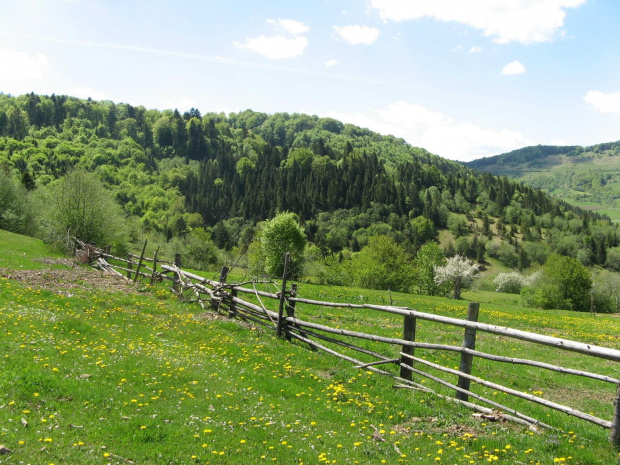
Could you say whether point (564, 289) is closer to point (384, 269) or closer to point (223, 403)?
point (384, 269)

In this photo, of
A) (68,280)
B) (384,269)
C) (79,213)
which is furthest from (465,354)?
(384,269)

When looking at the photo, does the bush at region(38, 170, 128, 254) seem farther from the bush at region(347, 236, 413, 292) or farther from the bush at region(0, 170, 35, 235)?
the bush at region(347, 236, 413, 292)

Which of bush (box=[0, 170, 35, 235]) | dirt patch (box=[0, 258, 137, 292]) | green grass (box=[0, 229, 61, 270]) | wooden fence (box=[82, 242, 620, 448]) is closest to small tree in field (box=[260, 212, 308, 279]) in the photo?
green grass (box=[0, 229, 61, 270])

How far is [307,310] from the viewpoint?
1054 inches

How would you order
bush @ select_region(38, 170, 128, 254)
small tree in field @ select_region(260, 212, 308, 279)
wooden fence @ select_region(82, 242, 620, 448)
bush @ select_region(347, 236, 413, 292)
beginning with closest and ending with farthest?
wooden fence @ select_region(82, 242, 620, 448), bush @ select_region(38, 170, 128, 254), bush @ select_region(347, 236, 413, 292), small tree in field @ select_region(260, 212, 308, 279)

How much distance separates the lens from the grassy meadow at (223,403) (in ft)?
22.5

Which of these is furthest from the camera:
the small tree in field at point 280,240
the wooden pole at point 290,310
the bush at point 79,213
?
the small tree in field at point 280,240

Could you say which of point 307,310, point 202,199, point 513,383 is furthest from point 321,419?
point 202,199

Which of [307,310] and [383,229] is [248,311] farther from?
[383,229]

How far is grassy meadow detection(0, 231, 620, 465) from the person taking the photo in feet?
22.5

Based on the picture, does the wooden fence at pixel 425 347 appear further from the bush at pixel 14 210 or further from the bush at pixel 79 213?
the bush at pixel 14 210

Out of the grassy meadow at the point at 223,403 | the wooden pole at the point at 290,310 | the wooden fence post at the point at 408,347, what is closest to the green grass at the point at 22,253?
the grassy meadow at the point at 223,403

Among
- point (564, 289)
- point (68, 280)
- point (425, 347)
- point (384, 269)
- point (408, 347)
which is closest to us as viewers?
point (425, 347)

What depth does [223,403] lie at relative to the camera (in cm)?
907
